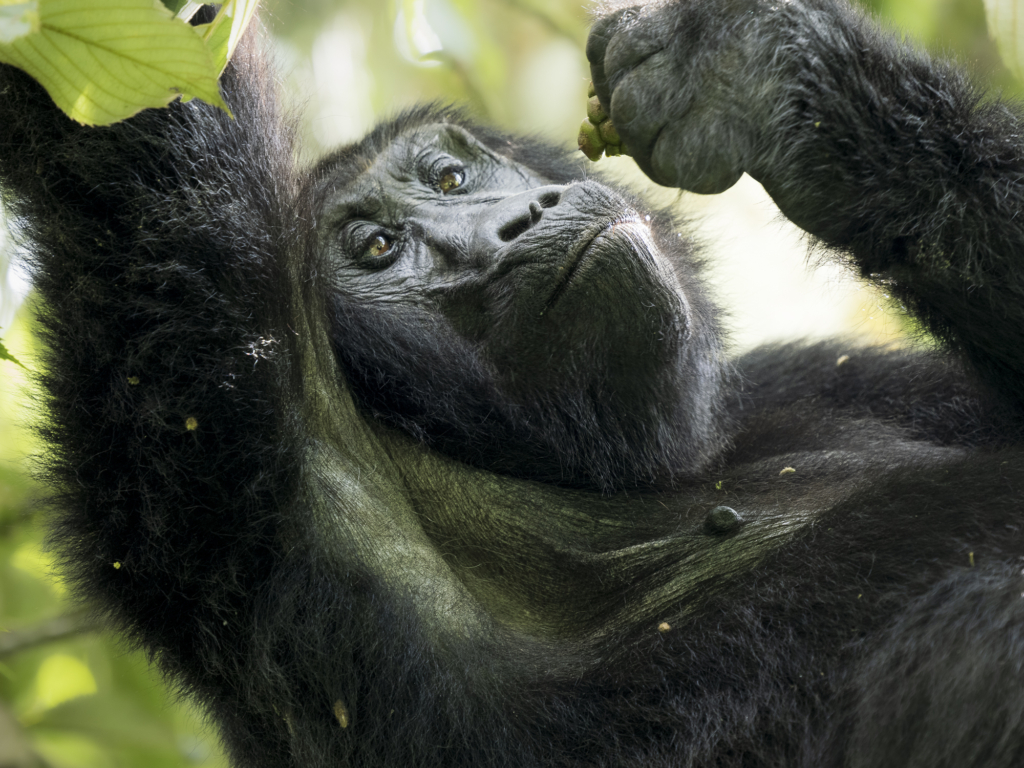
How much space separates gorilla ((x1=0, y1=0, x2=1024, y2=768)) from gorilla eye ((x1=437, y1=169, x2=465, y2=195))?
2.44 ft

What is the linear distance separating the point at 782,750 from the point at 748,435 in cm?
125

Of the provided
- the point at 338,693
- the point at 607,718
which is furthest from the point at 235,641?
the point at 607,718

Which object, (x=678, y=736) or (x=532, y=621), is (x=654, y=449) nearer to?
(x=532, y=621)

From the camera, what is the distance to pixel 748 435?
2994mm

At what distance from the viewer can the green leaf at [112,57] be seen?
4.63 feet

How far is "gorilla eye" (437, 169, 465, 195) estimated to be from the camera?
122 inches

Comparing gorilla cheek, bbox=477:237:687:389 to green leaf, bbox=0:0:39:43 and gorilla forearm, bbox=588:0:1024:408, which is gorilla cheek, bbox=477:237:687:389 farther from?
green leaf, bbox=0:0:39:43

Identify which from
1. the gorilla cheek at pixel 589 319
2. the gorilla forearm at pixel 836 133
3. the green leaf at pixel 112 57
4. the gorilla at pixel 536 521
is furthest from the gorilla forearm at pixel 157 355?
the gorilla forearm at pixel 836 133

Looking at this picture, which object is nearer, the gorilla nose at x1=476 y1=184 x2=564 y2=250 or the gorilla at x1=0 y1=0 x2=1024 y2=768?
the gorilla at x1=0 y1=0 x2=1024 y2=768

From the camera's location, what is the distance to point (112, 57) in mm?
1440

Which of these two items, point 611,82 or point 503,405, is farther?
point 503,405

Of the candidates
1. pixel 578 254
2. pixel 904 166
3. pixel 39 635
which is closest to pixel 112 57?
pixel 578 254

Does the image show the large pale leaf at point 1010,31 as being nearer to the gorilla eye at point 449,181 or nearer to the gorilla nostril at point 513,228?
the gorilla nostril at point 513,228

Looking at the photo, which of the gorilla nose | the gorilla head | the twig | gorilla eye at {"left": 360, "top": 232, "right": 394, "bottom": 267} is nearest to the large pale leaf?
the gorilla head
